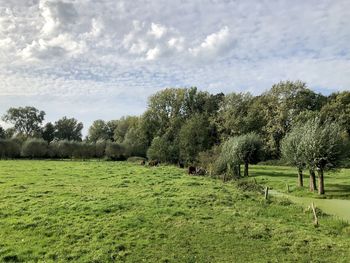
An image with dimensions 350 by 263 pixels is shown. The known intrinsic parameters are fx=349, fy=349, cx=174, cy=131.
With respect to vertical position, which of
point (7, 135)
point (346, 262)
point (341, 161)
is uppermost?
point (7, 135)

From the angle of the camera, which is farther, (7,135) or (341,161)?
(7,135)

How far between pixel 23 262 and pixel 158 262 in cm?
561

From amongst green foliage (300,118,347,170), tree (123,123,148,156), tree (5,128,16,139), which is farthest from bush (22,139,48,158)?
green foliage (300,118,347,170)

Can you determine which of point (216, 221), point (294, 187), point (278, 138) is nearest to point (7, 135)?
point (278, 138)

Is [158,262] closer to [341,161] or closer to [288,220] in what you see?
[288,220]

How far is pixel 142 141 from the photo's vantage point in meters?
101

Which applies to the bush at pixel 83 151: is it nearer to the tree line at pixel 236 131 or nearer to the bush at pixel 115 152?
the tree line at pixel 236 131

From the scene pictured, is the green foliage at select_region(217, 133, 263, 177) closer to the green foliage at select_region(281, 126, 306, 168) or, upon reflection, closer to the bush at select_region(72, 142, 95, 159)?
the green foliage at select_region(281, 126, 306, 168)

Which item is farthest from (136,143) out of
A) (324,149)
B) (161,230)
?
(161,230)

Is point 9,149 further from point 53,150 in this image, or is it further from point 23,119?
point 23,119

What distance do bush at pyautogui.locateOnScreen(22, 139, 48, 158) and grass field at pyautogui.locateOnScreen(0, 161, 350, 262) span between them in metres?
81.7

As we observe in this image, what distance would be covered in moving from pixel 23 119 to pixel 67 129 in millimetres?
17794

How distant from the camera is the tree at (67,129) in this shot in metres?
147

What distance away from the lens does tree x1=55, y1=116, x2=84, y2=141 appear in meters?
147
